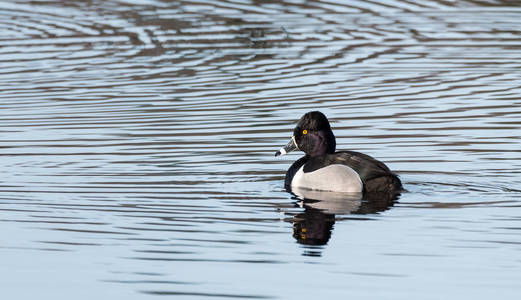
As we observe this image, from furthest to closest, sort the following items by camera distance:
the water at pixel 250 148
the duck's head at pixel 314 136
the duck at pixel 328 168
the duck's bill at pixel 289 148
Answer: the duck's bill at pixel 289 148, the duck's head at pixel 314 136, the duck at pixel 328 168, the water at pixel 250 148

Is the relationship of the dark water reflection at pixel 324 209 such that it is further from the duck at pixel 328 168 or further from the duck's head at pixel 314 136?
the duck's head at pixel 314 136

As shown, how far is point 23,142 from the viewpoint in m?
16.1

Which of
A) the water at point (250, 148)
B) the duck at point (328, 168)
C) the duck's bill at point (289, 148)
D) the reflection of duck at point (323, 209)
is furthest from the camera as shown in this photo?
the duck's bill at point (289, 148)

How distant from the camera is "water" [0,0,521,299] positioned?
980 centimetres

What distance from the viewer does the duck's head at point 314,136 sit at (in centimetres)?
1395

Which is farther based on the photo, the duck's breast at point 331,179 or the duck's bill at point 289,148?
the duck's bill at point 289,148

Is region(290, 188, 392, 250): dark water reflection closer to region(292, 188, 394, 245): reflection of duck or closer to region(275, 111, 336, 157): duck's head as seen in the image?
region(292, 188, 394, 245): reflection of duck

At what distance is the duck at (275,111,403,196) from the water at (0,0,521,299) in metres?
0.25

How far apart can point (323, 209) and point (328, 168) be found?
3.22 feet

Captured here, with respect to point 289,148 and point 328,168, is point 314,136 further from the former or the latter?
point 328,168

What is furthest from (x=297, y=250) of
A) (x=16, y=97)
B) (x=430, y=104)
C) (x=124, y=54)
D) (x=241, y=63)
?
(x=124, y=54)

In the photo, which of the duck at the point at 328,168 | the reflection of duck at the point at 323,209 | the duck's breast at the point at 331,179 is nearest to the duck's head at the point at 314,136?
the duck at the point at 328,168

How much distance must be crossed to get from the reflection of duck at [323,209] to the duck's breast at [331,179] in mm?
59

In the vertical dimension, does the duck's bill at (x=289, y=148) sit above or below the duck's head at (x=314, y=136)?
below
